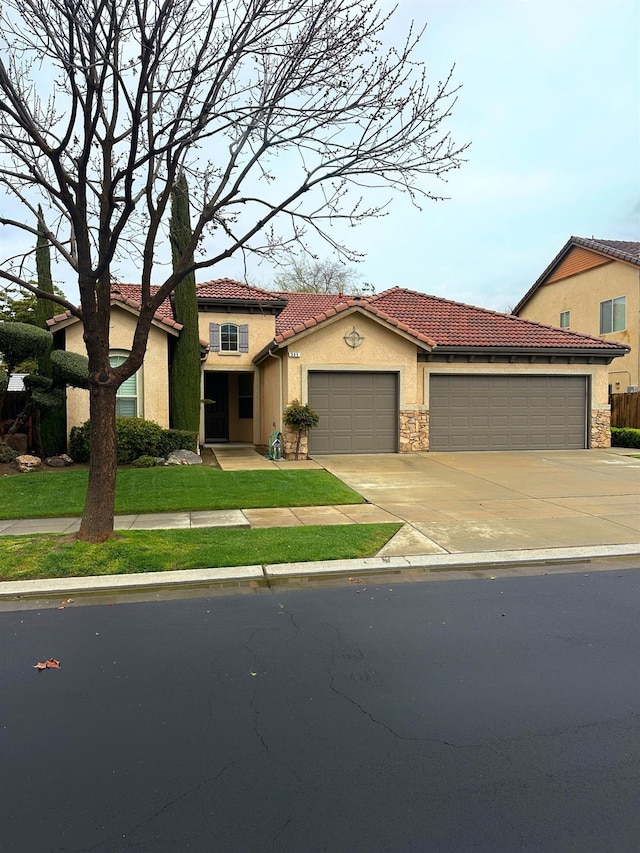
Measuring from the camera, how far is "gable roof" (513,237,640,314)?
24448 mm

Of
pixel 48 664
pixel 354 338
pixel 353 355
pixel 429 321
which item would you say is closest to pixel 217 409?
pixel 353 355

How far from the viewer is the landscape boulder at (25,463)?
45.9 feet

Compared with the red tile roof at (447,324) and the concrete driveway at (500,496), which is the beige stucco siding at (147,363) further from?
the concrete driveway at (500,496)

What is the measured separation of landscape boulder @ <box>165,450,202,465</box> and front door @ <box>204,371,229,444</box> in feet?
25.6

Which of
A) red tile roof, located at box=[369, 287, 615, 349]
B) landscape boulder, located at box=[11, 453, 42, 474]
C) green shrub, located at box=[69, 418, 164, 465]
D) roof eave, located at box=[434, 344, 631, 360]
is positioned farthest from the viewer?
red tile roof, located at box=[369, 287, 615, 349]

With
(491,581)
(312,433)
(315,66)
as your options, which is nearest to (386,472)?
(312,433)

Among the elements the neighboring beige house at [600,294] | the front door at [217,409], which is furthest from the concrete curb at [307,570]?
the neighboring beige house at [600,294]

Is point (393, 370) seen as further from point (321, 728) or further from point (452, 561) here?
point (321, 728)

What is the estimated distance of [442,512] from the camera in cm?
972

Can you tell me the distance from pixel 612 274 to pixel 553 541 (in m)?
21.5

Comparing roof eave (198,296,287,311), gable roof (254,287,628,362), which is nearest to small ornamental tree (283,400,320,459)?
gable roof (254,287,628,362)

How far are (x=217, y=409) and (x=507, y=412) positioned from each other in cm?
1101

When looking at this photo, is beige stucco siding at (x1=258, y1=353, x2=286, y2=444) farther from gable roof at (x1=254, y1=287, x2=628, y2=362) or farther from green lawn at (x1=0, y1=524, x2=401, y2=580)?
green lawn at (x1=0, y1=524, x2=401, y2=580)

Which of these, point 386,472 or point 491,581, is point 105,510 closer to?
point 491,581
